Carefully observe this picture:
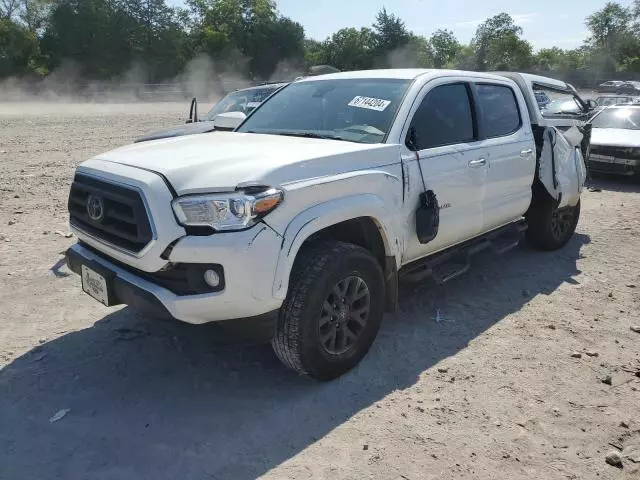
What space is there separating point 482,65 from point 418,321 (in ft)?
260

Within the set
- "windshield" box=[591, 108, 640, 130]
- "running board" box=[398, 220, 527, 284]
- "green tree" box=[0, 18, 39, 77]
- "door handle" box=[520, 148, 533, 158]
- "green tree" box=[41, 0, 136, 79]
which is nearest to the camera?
"running board" box=[398, 220, 527, 284]

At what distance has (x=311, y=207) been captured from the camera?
3.21m

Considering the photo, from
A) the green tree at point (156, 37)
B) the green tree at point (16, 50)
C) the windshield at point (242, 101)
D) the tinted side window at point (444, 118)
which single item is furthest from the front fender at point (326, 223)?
the green tree at point (156, 37)

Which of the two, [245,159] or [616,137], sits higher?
[245,159]

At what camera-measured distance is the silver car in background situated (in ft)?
34.1

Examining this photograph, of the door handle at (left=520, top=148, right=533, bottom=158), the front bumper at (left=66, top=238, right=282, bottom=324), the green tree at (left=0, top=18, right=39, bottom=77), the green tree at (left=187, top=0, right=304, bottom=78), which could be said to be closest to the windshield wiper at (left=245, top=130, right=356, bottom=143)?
the front bumper at (left=66, top=238, right=282, bottom=324)

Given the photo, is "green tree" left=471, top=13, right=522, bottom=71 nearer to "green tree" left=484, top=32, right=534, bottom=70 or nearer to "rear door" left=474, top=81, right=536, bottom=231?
"green tree" left=484, top=32, right=534, bottom=70

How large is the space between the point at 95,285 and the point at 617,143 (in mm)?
10164

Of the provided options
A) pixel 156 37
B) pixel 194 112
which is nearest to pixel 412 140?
pixel 194 112

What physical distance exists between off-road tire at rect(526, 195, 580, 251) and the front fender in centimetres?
281

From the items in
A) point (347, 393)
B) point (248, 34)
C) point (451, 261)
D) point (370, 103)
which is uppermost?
point (248, 34)

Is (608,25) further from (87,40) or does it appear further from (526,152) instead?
(526,152)

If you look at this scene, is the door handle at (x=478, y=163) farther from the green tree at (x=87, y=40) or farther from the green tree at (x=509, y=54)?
the green tree at (x=509, y=54)

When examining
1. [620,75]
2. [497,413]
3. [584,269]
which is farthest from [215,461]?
[620,75]
